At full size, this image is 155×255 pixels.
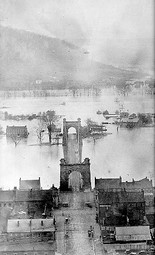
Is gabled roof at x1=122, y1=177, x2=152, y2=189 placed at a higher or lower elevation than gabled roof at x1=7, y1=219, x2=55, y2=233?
higher

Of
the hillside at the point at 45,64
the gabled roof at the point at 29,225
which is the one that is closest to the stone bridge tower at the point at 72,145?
the hillside at the point at 45,64

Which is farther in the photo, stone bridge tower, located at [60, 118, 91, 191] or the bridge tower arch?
the bridge tower arch

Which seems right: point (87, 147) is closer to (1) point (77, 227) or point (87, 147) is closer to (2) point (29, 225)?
(1) point (77, 227)

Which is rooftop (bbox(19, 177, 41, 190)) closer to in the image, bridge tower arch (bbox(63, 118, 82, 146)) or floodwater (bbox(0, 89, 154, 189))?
floodwater (bbox(0, 89, 154, 189))

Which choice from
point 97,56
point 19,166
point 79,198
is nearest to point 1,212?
point 79,198

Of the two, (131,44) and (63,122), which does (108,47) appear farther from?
(63,122)

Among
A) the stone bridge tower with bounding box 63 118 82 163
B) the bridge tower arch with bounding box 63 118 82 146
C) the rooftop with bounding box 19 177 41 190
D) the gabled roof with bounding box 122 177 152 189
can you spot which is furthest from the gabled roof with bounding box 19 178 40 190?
the bridge tower arch with bounding box 63 118 82 146

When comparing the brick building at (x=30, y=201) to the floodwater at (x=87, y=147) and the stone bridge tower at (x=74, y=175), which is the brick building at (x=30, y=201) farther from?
the floodwater at (x=87, y=147)
